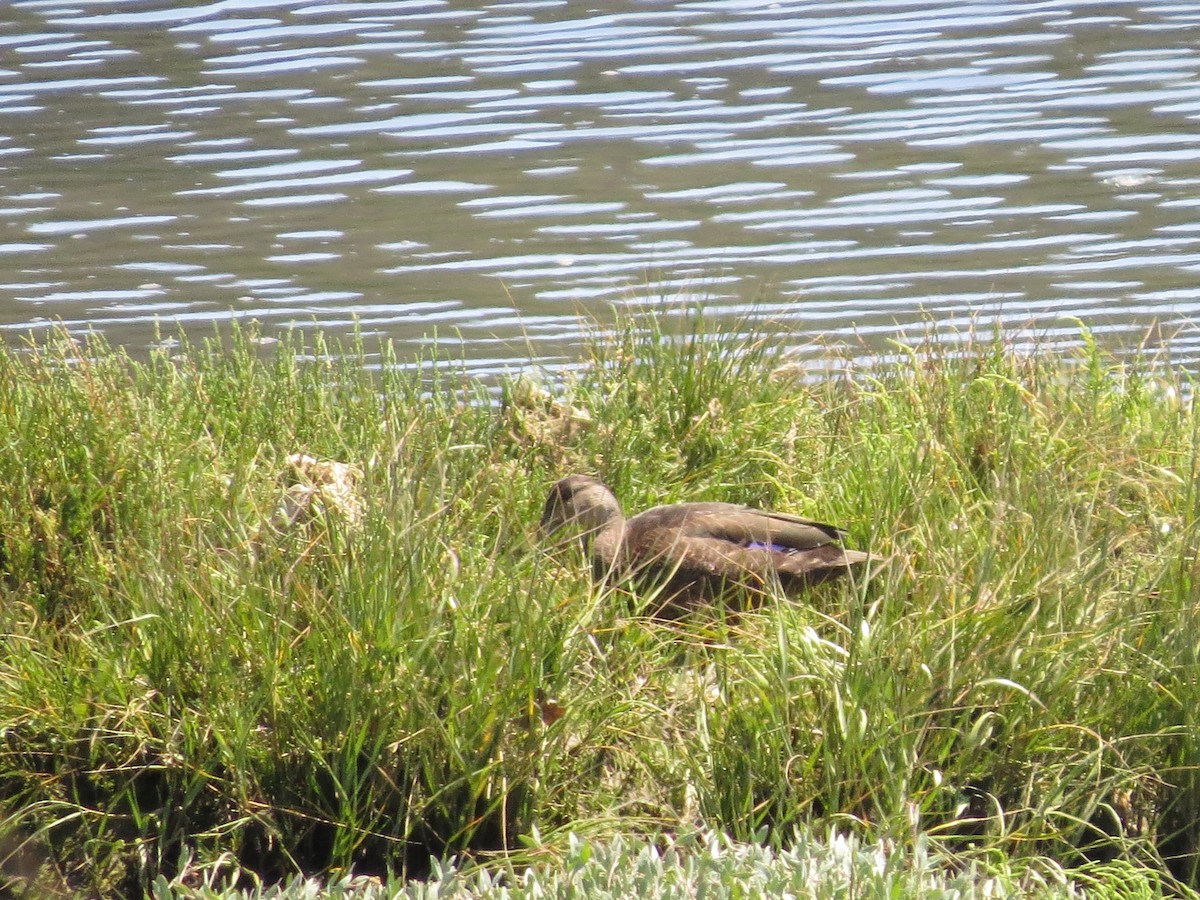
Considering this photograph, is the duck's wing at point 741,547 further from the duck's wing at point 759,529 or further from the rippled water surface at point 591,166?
the rippled water surface at point 591,166

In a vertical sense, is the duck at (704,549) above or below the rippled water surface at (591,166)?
above

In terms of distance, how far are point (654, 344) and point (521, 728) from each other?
2634 mm

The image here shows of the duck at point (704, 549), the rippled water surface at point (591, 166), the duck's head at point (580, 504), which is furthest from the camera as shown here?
the rippled water surface at point (591, 166)

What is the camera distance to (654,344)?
6430 mm

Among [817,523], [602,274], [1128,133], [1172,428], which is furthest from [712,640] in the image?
[1128,133]

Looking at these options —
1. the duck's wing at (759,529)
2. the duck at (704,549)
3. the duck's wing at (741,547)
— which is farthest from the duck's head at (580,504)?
the duck's wing at (759,529)

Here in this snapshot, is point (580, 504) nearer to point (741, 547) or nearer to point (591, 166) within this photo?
point (741, 547)

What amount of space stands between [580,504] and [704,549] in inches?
20.2

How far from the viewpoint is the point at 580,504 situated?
5328mm

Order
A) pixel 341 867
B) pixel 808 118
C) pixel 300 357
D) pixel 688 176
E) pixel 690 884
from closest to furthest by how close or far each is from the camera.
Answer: pixel 690 884 → pixel 341 867 → pixel 300 357 → pixel 688 176 → pixel 808 118

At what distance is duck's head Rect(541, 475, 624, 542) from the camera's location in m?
5.16

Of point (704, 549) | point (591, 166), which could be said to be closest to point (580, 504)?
point (704, 549)

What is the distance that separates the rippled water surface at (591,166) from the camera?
936 cm

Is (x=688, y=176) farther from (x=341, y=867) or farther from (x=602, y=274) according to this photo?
(x=341, y=867)
